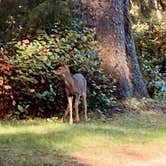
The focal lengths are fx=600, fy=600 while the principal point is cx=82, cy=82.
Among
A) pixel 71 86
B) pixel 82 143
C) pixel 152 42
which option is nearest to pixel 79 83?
pixel 71 86

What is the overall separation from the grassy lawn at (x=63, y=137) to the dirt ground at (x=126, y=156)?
185 millimetres

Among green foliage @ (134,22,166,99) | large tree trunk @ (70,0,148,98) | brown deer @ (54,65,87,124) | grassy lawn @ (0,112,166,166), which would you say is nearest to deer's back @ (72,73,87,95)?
brown deer @ (54,65,87,124)

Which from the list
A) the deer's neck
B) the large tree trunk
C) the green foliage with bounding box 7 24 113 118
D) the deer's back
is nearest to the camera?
the deer's neck

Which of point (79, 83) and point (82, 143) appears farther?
point (79, 83)

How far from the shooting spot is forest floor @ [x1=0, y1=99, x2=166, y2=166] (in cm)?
905

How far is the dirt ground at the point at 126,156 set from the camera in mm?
9109

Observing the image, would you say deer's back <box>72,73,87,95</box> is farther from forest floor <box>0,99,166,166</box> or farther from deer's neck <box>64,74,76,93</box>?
forest floor <box>0,99,166,166</box>

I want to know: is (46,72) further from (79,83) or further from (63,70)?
(79,83)

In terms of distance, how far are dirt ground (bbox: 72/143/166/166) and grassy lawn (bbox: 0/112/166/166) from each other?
0.19m

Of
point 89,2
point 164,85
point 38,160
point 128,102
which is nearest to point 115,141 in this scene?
point 38,160

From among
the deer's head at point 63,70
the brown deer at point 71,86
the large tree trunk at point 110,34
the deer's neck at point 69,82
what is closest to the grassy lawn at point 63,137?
the brown deer at point 71,86

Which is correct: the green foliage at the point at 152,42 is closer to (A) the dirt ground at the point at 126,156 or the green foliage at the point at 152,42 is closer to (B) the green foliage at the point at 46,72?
(B) the green foliage at the point at 46,72

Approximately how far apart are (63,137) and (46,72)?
3.04 meters

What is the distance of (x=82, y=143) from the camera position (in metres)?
10.3
